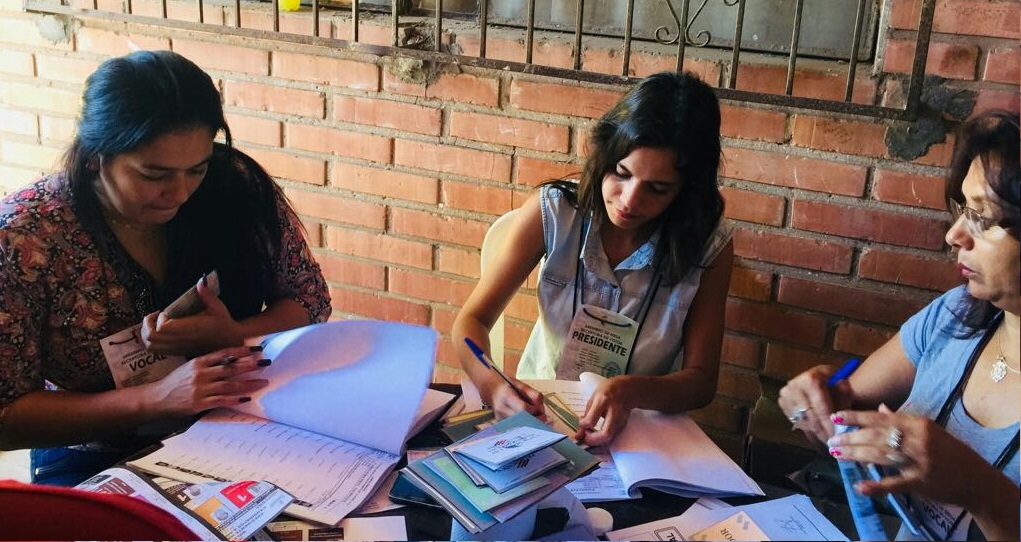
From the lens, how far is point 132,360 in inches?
52.8

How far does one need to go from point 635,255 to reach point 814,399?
0.60 meters

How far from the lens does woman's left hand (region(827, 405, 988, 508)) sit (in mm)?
789

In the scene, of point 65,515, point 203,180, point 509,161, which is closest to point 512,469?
point 65,515

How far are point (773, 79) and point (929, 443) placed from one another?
1.03 meters

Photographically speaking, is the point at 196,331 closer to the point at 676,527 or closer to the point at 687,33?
the point at 676,527

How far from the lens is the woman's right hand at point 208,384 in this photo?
1.24 metres

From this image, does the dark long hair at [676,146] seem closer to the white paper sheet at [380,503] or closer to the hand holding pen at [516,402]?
the hand holding pen at [516,402]

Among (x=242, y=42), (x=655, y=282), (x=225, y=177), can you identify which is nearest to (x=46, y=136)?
(x=242, y=42)

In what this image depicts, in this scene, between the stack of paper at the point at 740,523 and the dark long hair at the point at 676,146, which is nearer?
the stack of paper at the point at 740,523

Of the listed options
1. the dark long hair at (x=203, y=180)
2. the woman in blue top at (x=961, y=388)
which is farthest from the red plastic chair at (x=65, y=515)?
the dark long hair at (x=203, y=180)

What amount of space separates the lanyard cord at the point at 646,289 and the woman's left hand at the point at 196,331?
2.16ft

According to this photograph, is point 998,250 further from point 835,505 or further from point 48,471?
Answer: point 48,471

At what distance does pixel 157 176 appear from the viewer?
1327 mm

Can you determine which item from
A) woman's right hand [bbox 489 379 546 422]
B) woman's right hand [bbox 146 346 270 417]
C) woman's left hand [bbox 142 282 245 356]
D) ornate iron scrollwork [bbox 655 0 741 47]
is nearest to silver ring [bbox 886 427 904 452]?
woman's right hand [bbox 489 379 546 422]
